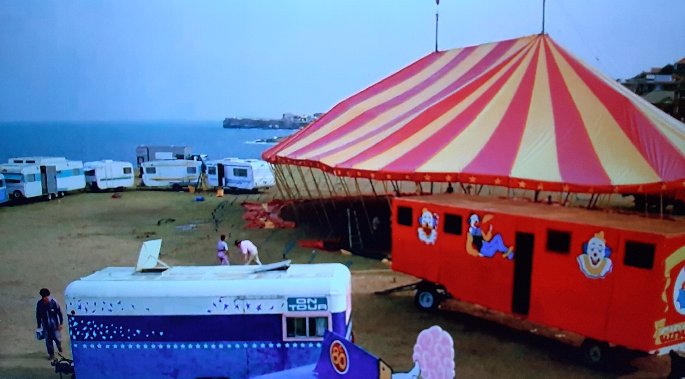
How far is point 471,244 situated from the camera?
9.13 metres

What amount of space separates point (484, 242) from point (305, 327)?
3832 millimetres

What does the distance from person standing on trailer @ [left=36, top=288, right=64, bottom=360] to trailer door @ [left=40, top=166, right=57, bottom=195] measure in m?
20.3

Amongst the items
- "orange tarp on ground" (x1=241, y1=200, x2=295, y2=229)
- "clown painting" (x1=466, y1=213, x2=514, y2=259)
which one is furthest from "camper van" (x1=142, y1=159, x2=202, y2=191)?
"clown painting" (x1=466, y1=213, x2=514, y2=259)

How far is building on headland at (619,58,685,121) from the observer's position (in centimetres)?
3491

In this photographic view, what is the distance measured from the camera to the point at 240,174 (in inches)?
1081

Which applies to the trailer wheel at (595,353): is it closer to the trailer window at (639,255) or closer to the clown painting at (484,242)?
the trailer window at (639,255)

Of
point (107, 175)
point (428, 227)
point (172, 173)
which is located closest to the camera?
point (428, 227)

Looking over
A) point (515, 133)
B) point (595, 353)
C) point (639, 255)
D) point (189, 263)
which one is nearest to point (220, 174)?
point (189, 263)

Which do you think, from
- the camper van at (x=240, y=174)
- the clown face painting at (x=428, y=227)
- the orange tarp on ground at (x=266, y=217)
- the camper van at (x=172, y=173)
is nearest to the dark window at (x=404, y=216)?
the clown face painting at (x=428, y=227)

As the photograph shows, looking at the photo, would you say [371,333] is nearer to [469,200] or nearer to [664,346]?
[469,200]

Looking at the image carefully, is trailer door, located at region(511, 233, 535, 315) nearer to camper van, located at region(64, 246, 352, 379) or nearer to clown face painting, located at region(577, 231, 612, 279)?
clown face painting, located at region(577, 231, 612, 279)

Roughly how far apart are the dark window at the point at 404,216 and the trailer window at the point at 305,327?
13.4 ft

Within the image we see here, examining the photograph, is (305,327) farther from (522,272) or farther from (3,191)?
(3,191)

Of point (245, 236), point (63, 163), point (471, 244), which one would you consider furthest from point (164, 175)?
point (471, 244)
